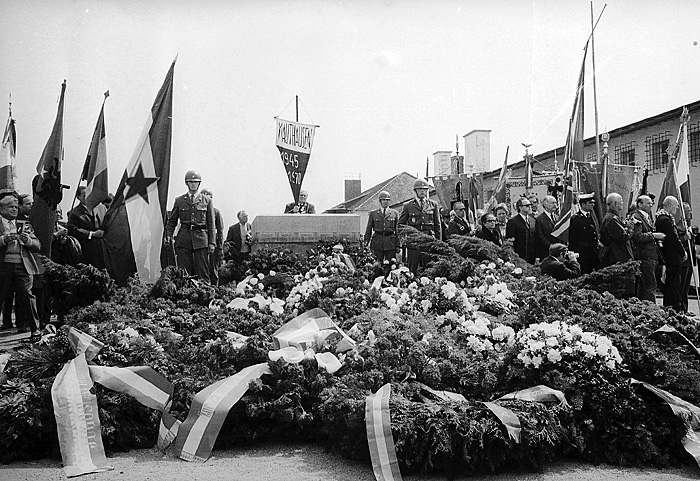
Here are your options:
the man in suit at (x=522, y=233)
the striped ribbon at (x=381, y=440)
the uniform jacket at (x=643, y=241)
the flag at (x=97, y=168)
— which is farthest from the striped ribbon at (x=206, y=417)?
the man in suit at (x=522, y=233)

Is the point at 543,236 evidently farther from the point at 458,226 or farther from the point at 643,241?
the point at 643,241

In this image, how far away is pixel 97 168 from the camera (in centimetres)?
920

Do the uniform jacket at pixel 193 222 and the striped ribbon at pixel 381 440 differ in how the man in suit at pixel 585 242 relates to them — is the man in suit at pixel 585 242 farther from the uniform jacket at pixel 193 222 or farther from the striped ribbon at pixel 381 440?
the striped ribbon at pixel 381 440

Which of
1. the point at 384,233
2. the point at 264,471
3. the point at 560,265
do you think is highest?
the point at 384,233

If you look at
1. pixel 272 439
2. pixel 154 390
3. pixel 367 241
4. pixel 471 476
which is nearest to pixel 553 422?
pixel 471 476

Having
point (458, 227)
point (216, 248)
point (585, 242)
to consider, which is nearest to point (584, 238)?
point (585, 242)

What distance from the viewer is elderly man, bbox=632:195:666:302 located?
848 centimetres

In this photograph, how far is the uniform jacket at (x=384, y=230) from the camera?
10.4 meters

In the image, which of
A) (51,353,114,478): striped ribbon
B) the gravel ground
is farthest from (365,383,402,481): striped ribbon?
(51,353,114,478): striped ribbon

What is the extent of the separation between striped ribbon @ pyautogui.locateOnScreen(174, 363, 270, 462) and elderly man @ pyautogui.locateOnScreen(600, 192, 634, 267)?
6.04m

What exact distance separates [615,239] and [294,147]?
803cm

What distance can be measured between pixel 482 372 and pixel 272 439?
1296 millimetres

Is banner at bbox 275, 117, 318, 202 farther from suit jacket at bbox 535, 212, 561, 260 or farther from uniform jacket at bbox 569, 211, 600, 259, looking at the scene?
uniform jacket at bbox 569, 211, 600, 259

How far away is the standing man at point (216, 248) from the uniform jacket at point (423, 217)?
9.01 feet
